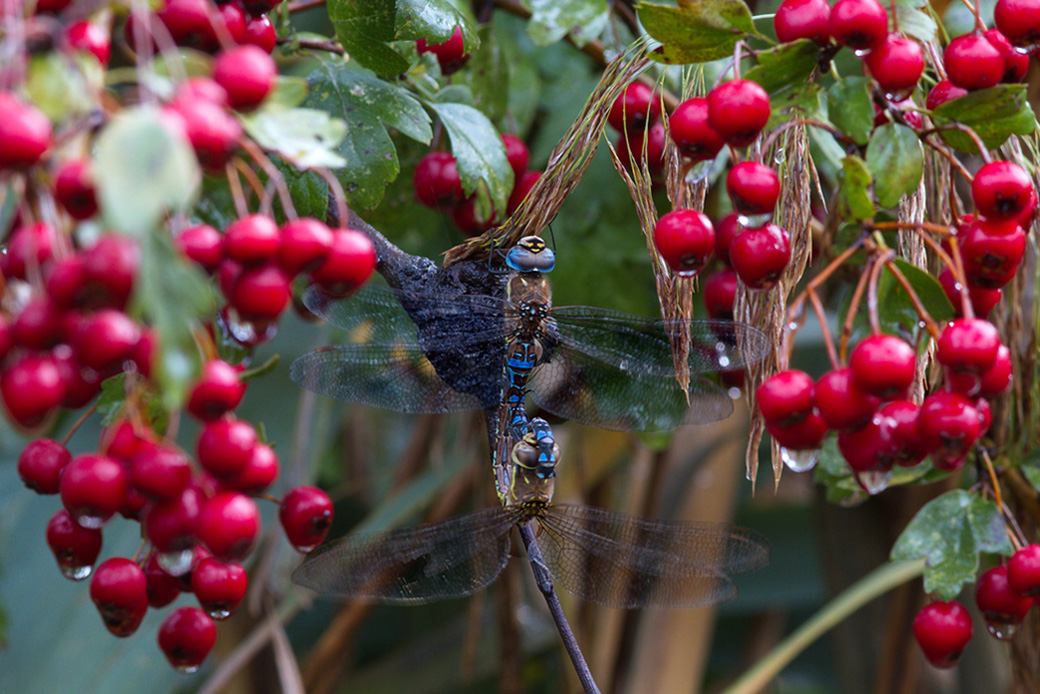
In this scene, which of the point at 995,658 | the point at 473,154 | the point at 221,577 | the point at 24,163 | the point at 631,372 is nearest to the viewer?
the point at 24,163

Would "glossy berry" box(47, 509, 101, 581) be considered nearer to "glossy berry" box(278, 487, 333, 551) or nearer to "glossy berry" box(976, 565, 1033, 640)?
"glossy berry" box(278, 487, 333, 551)

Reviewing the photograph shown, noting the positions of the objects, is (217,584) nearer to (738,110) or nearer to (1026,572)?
(738,110)

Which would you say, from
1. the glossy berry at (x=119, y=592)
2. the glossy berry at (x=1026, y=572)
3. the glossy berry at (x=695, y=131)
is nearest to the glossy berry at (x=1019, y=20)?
the glossy berry at (x=695, y=131)

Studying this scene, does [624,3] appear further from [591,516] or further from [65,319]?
[65,319]

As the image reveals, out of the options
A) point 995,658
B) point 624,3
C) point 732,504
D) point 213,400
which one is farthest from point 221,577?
point 995,658

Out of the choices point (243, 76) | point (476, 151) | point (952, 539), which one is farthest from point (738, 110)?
point (952, 539)

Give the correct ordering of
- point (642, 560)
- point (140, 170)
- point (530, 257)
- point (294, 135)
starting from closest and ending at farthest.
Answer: point (140, 170) < point (294, 135) < point (530, 257) < point (642, 560)

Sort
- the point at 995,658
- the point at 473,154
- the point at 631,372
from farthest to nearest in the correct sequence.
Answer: the point at 995,658, the point at 631,372, the point at 473,154
